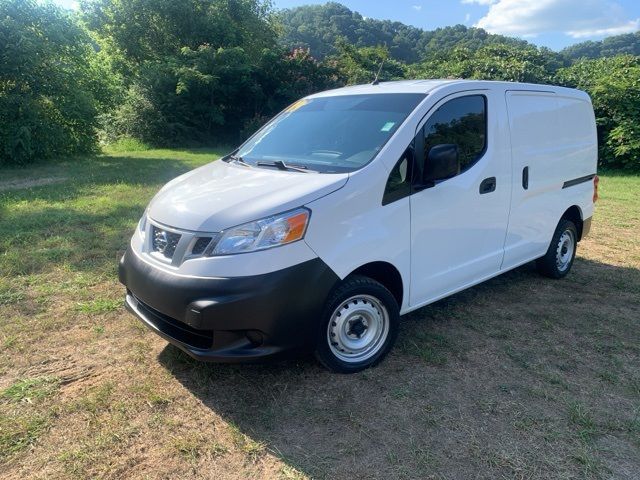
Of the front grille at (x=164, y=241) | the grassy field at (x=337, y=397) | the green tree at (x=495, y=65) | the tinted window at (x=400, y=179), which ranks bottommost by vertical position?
the grassy field at (x=337, y=397)

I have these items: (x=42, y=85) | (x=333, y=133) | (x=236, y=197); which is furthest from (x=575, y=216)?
(x=42, y=85)

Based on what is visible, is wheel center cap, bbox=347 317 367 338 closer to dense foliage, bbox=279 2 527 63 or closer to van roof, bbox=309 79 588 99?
van roof, bbox=309 79 588 99

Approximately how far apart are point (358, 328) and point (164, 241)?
140 centimetres

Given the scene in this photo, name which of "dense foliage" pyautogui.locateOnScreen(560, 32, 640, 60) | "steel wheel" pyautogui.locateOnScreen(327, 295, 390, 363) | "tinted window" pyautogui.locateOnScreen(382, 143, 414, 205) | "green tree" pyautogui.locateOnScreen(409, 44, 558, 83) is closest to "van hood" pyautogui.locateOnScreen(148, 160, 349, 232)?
"tinted window" pyautogui.locateOnScreen(382, 143, 414, 205)

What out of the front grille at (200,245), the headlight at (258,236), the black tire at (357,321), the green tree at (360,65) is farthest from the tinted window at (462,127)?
the green tree at (360,65)

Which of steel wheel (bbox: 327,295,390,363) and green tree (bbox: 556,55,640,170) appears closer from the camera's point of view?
steel wheel (bbox: 327,295,390,363)

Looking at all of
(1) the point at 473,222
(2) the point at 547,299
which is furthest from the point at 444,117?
(2) the point at 547,299

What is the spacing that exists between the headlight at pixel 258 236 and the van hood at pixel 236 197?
43 millimetres

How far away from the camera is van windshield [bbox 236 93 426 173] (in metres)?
3.45

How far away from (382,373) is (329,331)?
51 centimetres

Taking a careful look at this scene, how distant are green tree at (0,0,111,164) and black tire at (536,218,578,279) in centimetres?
1255

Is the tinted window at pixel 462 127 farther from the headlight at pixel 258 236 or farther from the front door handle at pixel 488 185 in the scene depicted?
the headlight at pixel 258 236

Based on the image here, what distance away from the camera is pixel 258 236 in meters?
2.85

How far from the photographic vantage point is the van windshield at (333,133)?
11.3 ft
